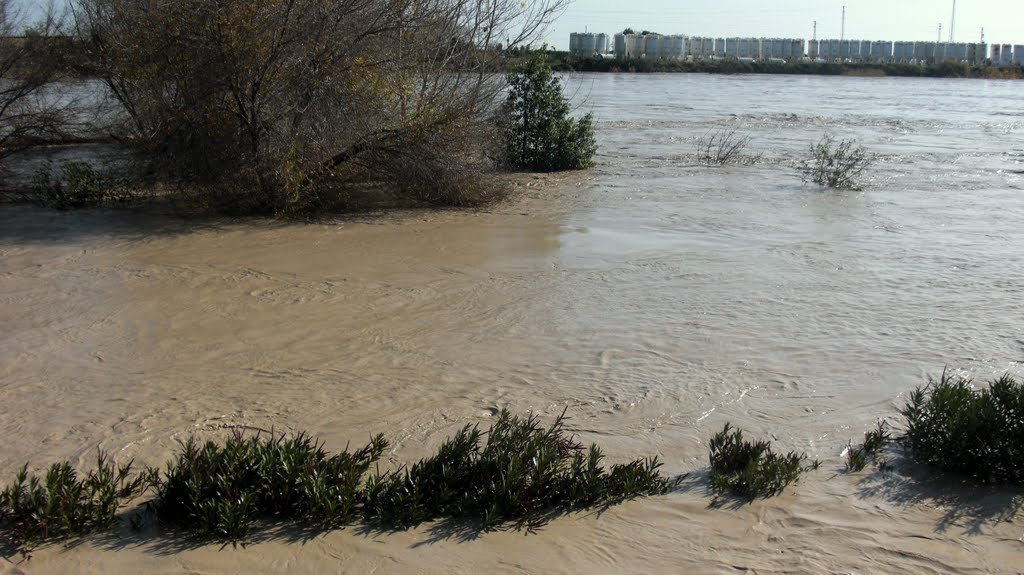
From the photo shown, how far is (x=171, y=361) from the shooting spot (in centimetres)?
683

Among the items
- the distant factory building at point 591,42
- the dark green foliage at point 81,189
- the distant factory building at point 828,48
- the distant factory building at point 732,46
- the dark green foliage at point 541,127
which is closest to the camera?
the dark green foliage at point 81,189

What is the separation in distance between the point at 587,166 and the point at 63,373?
488 inches

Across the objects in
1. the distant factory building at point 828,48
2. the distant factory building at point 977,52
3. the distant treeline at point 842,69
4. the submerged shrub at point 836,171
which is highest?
the distant factory building at point 828,48

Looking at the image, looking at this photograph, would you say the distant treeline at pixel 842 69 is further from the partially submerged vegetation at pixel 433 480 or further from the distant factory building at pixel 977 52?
the partially submerged vegetation at pixel 433 480

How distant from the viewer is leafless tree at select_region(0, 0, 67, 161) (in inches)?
511

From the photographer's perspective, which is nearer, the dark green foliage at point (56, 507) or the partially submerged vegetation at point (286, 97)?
the dark green foliage at point (56, 507)

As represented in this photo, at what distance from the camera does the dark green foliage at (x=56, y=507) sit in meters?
4.20

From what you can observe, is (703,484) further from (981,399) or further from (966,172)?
(966,172)

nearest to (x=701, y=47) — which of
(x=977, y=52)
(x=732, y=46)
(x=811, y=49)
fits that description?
(x=732, y=46)

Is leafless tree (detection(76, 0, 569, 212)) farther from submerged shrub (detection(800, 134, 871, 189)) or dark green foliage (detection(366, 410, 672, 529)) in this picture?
dark green foliage (detection(366, 410, 672, 529))

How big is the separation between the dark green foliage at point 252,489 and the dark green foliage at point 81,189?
9.55 meters

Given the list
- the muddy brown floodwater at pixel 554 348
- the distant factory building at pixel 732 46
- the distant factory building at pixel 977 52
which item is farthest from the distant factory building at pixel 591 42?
the muddy brown floodwater at pixel 554 348

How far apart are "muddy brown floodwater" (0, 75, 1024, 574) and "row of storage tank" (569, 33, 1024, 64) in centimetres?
6526

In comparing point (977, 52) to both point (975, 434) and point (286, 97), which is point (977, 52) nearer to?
point (286, 97)
